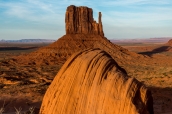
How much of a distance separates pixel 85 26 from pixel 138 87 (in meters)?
46.6

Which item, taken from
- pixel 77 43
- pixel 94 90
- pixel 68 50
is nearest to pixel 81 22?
pixel 77 43

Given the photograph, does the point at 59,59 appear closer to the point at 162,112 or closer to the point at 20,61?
the point at 20,61

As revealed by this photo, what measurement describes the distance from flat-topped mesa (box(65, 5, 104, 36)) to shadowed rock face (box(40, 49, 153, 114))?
1765 inches

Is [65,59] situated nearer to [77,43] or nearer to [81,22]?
[77,43]

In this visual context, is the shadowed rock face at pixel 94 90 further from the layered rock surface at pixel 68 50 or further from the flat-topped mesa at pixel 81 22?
the flat-topped mesa at pixel 81 22

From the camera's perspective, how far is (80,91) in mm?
7141

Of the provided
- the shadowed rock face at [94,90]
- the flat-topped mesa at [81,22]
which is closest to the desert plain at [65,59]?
the flat-topped mesa at [81,22]

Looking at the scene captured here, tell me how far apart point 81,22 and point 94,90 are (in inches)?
1833

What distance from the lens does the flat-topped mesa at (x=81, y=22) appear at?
5259 cm

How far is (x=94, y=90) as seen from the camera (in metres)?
6.96

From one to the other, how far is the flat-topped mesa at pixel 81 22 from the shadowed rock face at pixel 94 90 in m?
44.8

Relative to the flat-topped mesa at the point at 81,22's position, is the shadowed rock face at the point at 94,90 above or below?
below

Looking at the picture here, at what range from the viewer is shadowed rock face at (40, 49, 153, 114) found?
6.52 meters

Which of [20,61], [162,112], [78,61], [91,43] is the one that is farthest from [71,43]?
[78,61]
